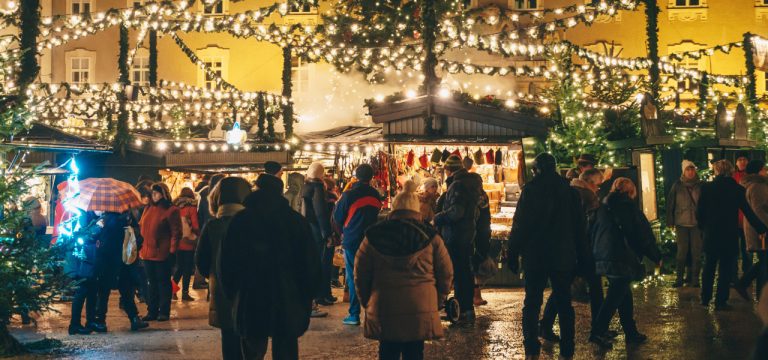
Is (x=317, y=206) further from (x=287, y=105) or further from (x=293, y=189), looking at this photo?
(x=287, y=105)

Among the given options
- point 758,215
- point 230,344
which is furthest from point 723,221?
point 230,344

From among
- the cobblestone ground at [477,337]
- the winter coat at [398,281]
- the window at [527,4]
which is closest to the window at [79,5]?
the window at [527,4]

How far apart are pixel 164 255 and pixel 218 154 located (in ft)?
36.2

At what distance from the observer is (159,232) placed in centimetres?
1339

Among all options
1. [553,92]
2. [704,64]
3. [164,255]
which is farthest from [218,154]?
[704,64]

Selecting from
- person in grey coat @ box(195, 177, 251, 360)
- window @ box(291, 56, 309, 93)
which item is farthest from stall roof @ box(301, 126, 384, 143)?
window @ box(291, 56, 309, 93)

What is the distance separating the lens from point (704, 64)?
4647 centimetres

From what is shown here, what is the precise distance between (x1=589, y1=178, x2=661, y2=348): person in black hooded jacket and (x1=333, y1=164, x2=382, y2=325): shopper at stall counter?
2.81 meters

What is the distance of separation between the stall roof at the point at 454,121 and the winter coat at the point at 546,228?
26.8 feet

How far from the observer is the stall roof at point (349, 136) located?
19.0m

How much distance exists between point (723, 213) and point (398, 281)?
289 inches

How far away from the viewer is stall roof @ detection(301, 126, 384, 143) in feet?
62.5

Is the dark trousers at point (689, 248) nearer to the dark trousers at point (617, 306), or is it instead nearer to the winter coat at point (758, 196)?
the winter coat at point (758, 196)

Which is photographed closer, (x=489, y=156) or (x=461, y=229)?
(x=461, y=229)
